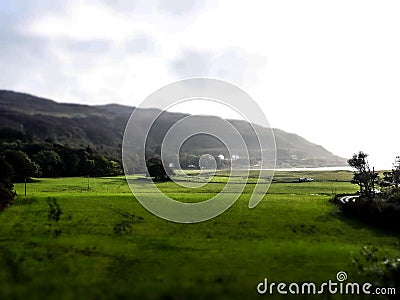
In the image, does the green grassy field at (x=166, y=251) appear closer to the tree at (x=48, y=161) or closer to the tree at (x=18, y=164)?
the tree at (x=18, y=164)

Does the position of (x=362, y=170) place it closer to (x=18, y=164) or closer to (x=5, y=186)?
(x=5, y=186)

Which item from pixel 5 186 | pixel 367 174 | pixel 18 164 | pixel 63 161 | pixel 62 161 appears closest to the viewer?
pixel 5 186

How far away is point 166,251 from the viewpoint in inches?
1388

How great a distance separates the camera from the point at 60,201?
59.4 metres

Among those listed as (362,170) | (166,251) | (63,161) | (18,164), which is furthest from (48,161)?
(166,251)

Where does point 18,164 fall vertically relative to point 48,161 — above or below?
below

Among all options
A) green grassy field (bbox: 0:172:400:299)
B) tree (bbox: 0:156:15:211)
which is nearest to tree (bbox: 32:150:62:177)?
tree (bbox: 0:156:15:211)

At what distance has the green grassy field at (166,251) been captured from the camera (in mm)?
24547

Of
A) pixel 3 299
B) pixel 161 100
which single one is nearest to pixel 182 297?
pixel 3 299

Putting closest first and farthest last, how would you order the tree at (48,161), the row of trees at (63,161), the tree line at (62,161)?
the tree at (48,161)
the tree line at (62,161)
the row of trees at (63,161)

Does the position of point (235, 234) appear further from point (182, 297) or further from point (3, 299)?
point (3, 299)

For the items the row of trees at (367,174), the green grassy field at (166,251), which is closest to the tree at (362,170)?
the row of trees at (367,174)

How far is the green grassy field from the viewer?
24.5 m

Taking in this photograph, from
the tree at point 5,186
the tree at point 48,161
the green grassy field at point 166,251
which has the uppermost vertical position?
the tree at point 48,161
